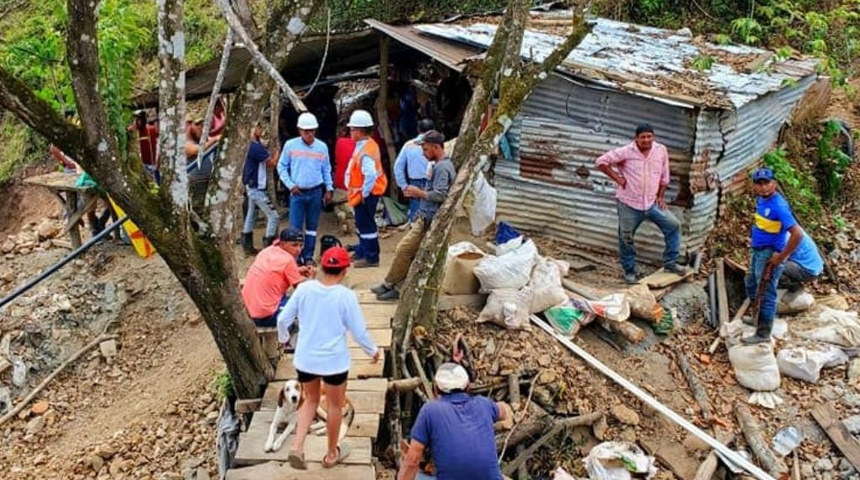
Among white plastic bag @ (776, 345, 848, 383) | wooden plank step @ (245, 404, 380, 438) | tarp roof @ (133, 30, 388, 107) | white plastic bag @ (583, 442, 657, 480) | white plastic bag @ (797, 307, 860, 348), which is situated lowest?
white plastic bag @ (583, 442, 657, 480)

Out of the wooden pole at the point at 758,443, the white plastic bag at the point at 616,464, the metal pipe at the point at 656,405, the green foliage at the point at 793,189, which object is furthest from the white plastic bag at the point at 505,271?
the green foliage at the point at 793,189

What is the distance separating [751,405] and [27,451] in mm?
7261

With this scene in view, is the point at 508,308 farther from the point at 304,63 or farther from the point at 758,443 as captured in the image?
the point at 304,63

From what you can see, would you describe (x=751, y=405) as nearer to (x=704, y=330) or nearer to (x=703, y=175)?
(x=704, y=330)

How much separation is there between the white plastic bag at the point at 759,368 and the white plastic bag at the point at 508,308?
2.15 meters

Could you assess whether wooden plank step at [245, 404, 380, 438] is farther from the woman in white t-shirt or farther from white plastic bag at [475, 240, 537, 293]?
white plastic bag at [475, 240, 537, 293]

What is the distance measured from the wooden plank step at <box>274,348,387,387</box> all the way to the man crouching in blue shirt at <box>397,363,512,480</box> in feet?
5.90

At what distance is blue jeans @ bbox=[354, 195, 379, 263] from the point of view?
8.45 meters

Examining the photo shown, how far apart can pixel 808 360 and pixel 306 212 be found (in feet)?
17.3

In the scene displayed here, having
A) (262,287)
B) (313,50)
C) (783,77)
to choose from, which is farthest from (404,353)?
(783,77)

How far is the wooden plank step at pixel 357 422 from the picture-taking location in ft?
19.7

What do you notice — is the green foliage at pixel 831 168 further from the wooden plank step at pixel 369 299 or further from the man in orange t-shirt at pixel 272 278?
the man in orange t-shirt at pixel 272 278

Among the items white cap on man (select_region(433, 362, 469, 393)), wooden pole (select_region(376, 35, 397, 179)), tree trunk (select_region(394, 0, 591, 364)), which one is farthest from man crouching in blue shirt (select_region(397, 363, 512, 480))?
wooden pole (select_region(376, 35, 397, 179))

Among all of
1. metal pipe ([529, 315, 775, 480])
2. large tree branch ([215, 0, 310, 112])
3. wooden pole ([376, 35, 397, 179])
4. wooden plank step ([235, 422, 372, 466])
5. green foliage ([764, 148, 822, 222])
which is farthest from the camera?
wooden pole ([376, 35, 397, 179])
